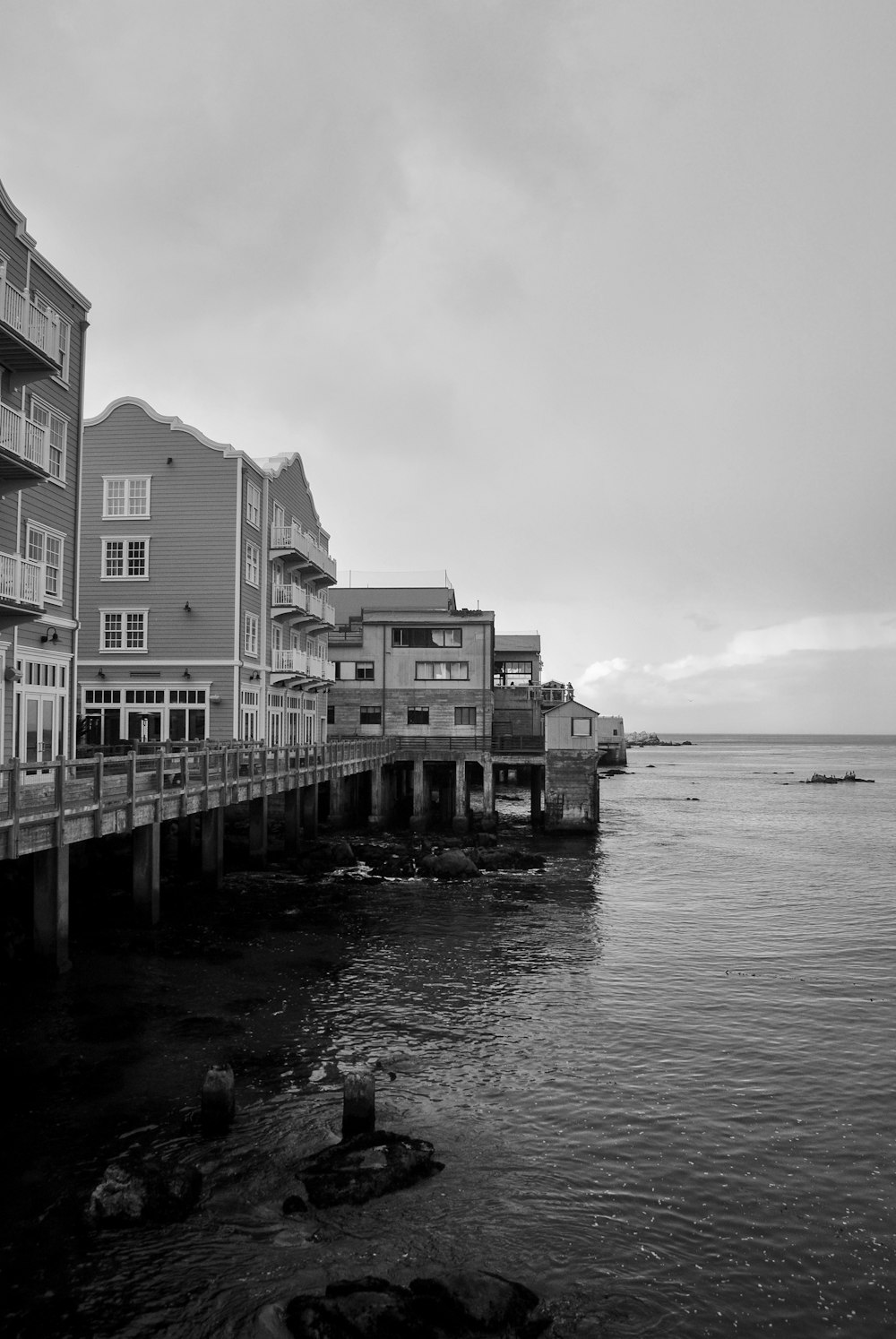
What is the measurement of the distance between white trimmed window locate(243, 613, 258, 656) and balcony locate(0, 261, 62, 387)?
54.7 ft

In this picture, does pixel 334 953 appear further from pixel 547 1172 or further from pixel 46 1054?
pixel 547 1172

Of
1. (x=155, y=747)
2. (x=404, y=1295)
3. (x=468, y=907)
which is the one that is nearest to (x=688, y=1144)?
(x=404, y=1295)

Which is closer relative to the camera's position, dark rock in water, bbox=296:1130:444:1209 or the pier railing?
dark rock in water, bbox=296:1130:444:1209

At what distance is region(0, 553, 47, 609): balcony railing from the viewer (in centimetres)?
2138

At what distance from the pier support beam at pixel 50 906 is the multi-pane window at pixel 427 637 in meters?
40.5

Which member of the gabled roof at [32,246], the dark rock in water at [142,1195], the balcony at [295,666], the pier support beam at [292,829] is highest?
the gabled roof at [32,246]

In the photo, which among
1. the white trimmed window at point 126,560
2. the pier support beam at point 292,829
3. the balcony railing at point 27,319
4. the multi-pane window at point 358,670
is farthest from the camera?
the multi-pane window at point 358,670

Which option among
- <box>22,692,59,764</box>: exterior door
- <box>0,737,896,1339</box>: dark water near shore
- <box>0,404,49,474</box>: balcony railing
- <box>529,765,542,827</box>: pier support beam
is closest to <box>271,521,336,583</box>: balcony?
<box>529,765,542,827</box>: pier support beam

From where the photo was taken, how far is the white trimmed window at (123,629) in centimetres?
3919

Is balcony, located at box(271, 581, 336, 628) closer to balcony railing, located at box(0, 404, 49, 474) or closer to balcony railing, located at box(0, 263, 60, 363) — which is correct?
balcony railing, located at box(0, 263, 60, 363)

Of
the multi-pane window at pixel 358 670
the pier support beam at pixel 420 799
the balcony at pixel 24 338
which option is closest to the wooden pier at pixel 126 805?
the balcony at pixel 24 338

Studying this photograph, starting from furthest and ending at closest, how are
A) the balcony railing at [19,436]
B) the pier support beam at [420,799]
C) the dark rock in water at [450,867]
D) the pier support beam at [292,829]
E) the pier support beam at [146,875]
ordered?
the pier support beam at [420,799] → the pier support beam at [292,829] → the dark rock in water at [450,867] → the pier support beam at [146,875] → the balcony railing at [19,436]

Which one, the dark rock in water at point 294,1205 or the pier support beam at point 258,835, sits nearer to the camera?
the dark rock in water at point 294,1205

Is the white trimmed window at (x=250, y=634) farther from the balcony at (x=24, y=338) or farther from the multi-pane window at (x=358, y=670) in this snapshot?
the multi-pane window at (x=358, y=670)
